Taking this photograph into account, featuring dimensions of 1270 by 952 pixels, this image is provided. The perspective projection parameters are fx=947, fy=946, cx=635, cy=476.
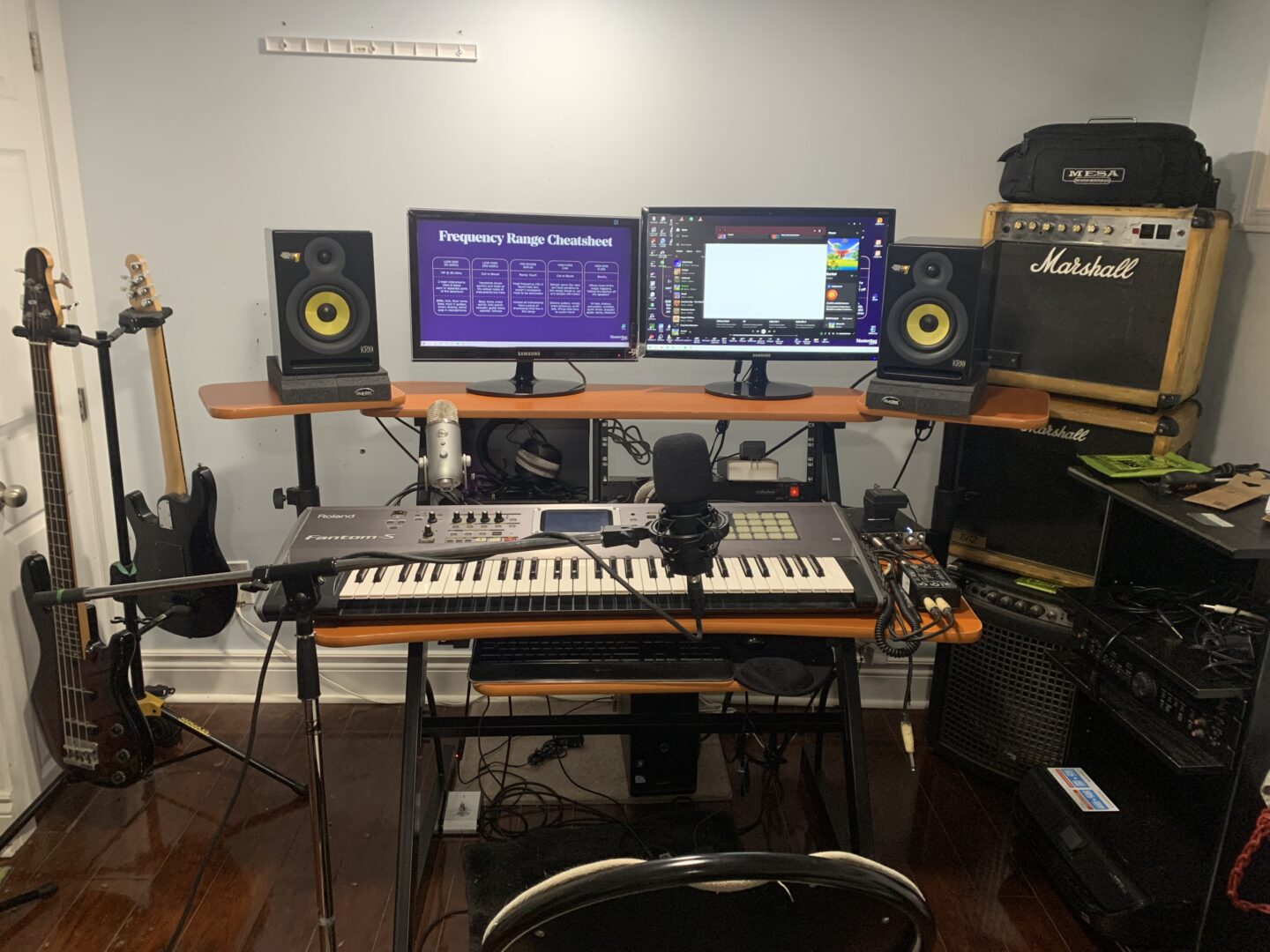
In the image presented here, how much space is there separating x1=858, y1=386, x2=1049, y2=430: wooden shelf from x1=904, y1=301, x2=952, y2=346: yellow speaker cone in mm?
158

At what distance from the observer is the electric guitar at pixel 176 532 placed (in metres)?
2.30

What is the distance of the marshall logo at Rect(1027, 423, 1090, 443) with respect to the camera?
2.22 meters

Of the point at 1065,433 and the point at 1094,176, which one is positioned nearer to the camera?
the point at 1094,176

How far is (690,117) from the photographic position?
2463 mm

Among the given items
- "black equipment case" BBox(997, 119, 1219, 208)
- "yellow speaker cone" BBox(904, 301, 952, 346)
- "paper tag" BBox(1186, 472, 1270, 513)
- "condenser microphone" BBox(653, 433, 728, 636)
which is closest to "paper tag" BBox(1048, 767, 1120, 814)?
"paper tag" BBox(1186, 472, 1270, 513)

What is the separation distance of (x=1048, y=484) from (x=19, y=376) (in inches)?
95.4

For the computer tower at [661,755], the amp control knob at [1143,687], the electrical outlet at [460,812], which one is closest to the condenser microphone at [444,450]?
the computer tower at [661,755]

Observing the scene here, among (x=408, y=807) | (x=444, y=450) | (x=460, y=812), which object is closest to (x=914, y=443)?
(x=444, y=450)

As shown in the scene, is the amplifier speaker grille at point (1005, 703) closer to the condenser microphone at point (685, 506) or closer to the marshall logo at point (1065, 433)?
the marshall logo at point (1065, 433)

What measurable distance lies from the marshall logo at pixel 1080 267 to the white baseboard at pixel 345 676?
1.23 meters

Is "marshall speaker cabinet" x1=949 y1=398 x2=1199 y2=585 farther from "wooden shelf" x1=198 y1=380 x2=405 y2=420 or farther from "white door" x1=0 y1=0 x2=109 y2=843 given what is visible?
"white door" x1=0 y1=0 x2=109 y2=843

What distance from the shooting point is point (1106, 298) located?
212 centimetres

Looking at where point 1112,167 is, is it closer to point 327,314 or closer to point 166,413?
point 327,314

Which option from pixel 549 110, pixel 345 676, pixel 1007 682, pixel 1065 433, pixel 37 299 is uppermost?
pixel 549 110
